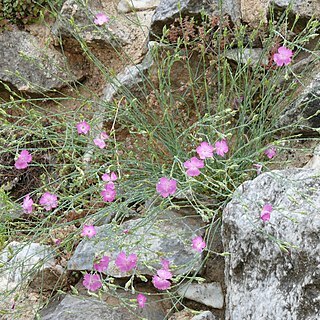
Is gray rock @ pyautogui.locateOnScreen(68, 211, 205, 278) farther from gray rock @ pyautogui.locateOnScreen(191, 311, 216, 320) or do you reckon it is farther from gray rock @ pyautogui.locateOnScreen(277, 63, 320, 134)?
gray rock @ pyautogui.locateOnScreen(277, 63, 320, 134)

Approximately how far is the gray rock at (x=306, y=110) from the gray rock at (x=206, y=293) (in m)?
0.69

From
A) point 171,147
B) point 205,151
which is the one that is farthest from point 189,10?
point 205,151

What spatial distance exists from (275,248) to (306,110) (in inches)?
32.0

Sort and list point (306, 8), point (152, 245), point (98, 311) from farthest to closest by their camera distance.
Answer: point (306, 8) < point (152, 245) < point (98, 311)

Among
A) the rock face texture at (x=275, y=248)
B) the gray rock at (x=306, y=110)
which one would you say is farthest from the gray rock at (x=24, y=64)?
the rock face texture at (x=275, y=248)

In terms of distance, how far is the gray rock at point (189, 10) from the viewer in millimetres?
2498

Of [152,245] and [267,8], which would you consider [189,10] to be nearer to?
[267,8]

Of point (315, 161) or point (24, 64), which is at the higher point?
point (24, 64)

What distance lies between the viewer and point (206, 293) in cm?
194

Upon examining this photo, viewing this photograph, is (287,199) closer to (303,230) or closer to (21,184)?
(303,230)

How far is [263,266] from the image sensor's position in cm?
161

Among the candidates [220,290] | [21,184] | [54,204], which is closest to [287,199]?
[220,290]

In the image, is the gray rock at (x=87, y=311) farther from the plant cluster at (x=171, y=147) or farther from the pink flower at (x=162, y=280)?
the pink flower at (x=162, y=280)

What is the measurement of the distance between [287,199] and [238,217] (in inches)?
6.2
